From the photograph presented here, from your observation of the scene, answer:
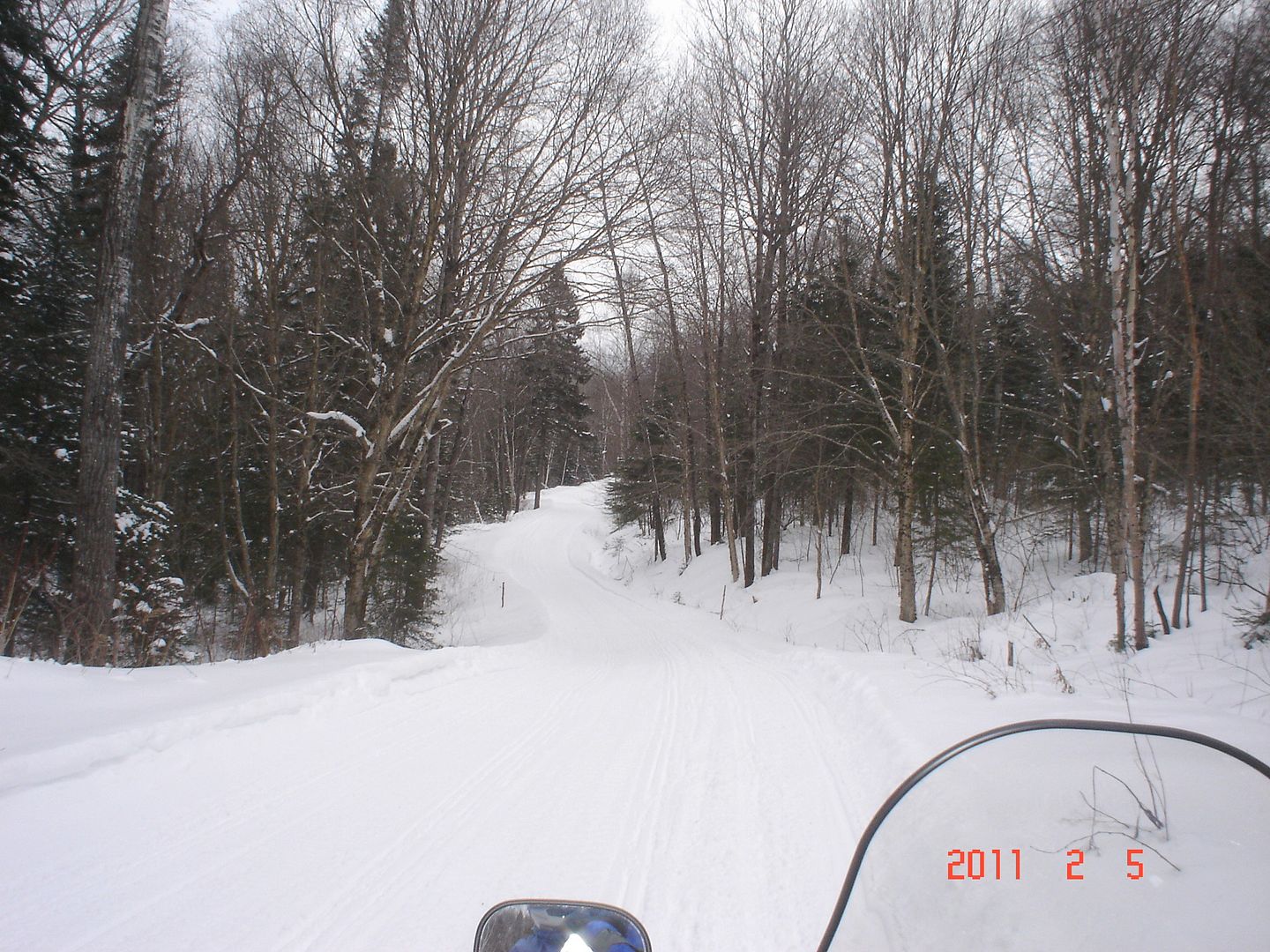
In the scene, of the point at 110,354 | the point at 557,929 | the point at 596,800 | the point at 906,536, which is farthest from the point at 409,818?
the point at 906,536

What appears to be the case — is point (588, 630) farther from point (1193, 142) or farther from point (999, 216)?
point (1193, 142)

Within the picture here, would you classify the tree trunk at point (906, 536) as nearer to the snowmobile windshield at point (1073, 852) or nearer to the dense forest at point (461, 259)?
the dense forest at point (461, 259)

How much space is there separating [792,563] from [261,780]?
17.4 m

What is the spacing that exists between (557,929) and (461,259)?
10.4 meters

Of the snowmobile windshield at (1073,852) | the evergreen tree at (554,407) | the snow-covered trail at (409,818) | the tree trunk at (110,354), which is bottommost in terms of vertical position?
the snow-covered trail at (409,818)

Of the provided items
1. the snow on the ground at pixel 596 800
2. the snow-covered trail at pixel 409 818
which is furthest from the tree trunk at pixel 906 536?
the snow-covered trail at pixel 409 818

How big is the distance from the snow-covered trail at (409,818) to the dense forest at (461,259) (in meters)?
3.37

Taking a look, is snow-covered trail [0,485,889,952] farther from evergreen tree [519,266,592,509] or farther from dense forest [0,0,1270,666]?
evergreen tree [519,266,592,509]

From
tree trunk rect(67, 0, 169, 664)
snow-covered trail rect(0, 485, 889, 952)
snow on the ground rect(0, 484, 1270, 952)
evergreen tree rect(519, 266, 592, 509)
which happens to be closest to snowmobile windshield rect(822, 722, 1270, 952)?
snow on the ground rect(0, 484, 1270, 952)

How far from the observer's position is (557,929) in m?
1.49

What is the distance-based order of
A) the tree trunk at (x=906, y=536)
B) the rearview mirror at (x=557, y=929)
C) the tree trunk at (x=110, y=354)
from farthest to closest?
the tree trunk at (x=906, y=536) < the tree trunk at (x=110, y=354) < the rearview mirror at (x=557, y=929)

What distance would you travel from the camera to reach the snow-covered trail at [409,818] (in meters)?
2.67

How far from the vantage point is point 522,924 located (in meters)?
1.53

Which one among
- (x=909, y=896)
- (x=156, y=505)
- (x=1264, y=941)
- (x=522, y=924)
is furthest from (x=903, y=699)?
(x=156, y=505)
